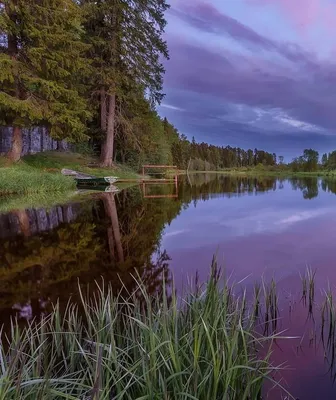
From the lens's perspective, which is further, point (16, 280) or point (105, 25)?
point (105, 25)

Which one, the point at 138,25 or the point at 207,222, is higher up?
the point at 138,25

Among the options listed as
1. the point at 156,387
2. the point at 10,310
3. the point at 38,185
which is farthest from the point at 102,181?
the point at 156,387

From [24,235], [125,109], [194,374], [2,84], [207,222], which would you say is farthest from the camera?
[125,109]

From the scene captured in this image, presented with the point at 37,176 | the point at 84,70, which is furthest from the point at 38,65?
the point at 37,176

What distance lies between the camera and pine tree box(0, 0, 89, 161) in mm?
17234

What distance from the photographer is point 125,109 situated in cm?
2870

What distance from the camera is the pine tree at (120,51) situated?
24.0 m

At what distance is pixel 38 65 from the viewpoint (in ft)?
58.6

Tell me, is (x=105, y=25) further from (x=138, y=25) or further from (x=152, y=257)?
(x=152, y=257)

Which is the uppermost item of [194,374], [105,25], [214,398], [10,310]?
[105,25]

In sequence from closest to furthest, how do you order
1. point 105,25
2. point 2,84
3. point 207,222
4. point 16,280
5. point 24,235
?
point 16,280 < point 24,235 < point 207,222 < point 2,84 < point 105,25

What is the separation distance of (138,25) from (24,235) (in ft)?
76.8

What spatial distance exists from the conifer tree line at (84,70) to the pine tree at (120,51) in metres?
0.07

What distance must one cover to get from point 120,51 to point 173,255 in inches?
896
